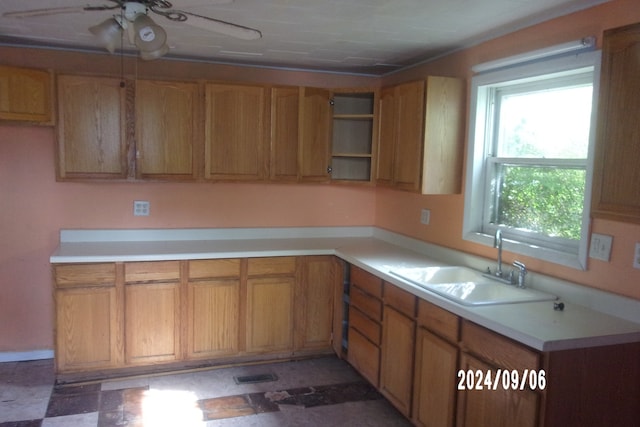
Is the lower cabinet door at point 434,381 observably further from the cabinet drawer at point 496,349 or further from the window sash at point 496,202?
the window sash at point 496,202

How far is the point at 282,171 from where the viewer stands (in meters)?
3.93

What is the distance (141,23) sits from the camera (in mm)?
1874

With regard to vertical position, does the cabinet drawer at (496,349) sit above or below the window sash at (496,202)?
below

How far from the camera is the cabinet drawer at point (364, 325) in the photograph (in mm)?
3285

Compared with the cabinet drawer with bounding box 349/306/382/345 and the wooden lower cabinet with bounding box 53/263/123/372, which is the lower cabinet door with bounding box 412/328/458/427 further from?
the wooden lower cabinet with bounding box 53/263/123/372

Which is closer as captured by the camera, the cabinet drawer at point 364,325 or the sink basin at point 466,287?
the sink basin at point 466,287

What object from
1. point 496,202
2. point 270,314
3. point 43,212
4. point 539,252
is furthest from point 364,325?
point 43,212

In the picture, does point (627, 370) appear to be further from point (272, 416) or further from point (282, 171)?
point (282, 171)

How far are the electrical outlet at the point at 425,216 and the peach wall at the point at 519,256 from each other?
0.03 m

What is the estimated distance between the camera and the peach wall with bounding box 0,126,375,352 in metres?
3.64

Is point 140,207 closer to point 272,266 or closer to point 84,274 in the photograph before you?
point 84,274

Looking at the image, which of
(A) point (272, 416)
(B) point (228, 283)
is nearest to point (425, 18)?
(B) point (228, 283)

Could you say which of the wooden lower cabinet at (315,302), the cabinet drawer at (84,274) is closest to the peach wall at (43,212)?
the cabinet drawer at (84,274)

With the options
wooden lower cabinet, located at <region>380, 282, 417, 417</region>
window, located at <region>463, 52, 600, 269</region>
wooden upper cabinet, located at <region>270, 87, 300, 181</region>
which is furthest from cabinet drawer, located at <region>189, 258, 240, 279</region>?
window, located at <region>463, 52, 600, 269</region>
